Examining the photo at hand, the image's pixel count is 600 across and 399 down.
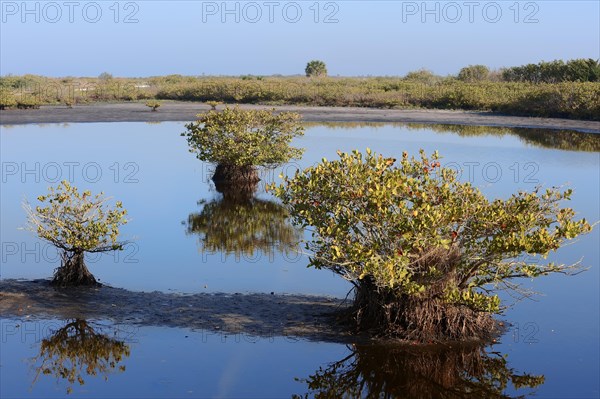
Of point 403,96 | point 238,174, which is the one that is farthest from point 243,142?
point 403,96

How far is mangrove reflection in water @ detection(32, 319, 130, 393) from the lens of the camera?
10008mm

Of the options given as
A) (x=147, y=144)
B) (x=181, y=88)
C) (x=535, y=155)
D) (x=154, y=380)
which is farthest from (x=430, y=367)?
(x=181, y=88)

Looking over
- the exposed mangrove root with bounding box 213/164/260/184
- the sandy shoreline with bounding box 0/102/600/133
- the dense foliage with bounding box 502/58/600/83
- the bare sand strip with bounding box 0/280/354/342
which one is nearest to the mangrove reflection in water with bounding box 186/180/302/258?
the exposed mangrove root with bounding box 213/164/260/184

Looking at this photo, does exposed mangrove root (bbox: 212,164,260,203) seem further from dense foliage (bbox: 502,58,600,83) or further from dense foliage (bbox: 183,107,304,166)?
dense foliage (bbox: 502,58,600,83)

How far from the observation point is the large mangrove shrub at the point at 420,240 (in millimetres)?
10406

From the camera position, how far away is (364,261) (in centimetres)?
1045

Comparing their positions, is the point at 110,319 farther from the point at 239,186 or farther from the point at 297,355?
the point at 239,186

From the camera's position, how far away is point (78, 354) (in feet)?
34.6

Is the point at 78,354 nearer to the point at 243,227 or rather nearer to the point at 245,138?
the point at 243,227

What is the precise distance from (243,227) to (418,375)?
9131 mm

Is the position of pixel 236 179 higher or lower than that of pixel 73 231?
higher

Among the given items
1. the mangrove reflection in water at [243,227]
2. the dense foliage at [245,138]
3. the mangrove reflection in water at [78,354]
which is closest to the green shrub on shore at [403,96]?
the dense foliage at [245,138]

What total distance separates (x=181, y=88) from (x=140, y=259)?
53465mm

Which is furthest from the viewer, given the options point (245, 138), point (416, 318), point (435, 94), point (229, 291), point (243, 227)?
point (435, 94)
